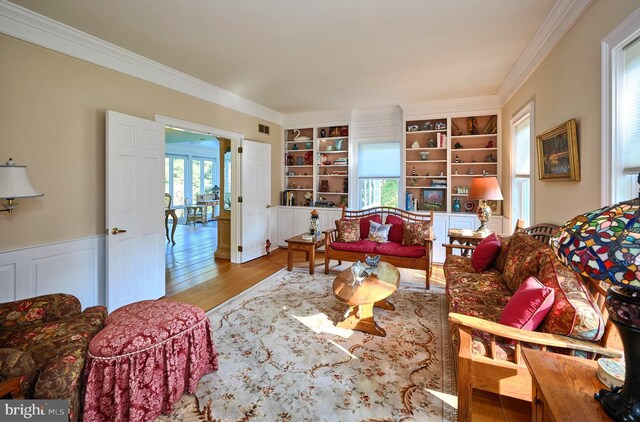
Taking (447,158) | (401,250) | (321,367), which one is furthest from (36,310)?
(447,158)

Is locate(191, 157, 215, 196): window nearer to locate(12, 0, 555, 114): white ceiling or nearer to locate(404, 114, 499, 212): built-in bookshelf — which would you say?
locate(12, 0, 555, 114): white ceiling

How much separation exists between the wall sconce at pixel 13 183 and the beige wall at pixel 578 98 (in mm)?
4089

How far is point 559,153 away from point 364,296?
79.9 inches

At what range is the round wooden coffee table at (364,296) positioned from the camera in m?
2.57

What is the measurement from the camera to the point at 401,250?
3.98 metres

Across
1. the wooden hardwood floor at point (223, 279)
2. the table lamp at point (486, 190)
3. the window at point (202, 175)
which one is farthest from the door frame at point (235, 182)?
the window at point (202, 175)

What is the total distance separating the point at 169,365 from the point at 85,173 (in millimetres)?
2228

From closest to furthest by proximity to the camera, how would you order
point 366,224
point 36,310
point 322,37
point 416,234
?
point 36,310
point 322,37
point 416,234
point 366,224

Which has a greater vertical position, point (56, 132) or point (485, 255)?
point (56, 132)

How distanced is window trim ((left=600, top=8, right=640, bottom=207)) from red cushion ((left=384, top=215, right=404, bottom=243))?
8.89ft

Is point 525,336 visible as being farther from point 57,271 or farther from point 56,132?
point 56,132

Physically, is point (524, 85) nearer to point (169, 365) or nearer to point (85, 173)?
point (169, 365)

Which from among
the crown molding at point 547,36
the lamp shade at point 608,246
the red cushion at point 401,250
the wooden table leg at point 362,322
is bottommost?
the wooden table leg at point 362,322

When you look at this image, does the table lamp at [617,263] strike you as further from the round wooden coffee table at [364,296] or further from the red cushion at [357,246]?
the red cushion at [357,246]
